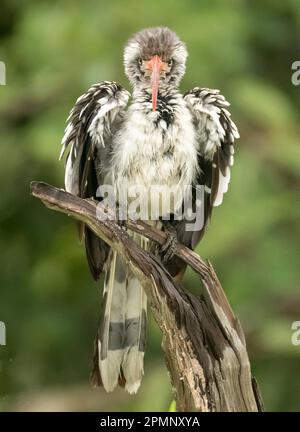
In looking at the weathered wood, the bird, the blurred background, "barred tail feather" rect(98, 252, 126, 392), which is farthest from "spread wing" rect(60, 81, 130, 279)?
the blurred background

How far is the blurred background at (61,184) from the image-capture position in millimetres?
A: 6996

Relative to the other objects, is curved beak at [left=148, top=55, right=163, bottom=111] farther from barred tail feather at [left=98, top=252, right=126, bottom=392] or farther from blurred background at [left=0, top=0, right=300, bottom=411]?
blurred background at [left=0, top=0, right=300, bottom=411]

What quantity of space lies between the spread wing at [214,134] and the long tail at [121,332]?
1.76 ft

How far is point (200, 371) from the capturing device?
469 cm

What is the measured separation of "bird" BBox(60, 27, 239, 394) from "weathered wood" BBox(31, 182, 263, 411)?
18.8 inches

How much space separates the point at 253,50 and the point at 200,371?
399 cm

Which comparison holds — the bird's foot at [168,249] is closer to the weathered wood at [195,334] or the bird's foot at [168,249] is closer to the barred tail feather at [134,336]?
the barred tail feather at [134,336]

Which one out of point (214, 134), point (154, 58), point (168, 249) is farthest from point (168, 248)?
point (154, 58)

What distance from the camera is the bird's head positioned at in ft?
17.8

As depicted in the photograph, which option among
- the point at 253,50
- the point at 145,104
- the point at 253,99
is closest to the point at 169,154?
the point at 145,104

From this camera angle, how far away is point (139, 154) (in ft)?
17.1

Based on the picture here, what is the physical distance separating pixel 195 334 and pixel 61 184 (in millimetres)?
2637

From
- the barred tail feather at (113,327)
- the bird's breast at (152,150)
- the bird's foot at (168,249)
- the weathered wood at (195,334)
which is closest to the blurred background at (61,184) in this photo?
the barred tail feather at (113,327)
